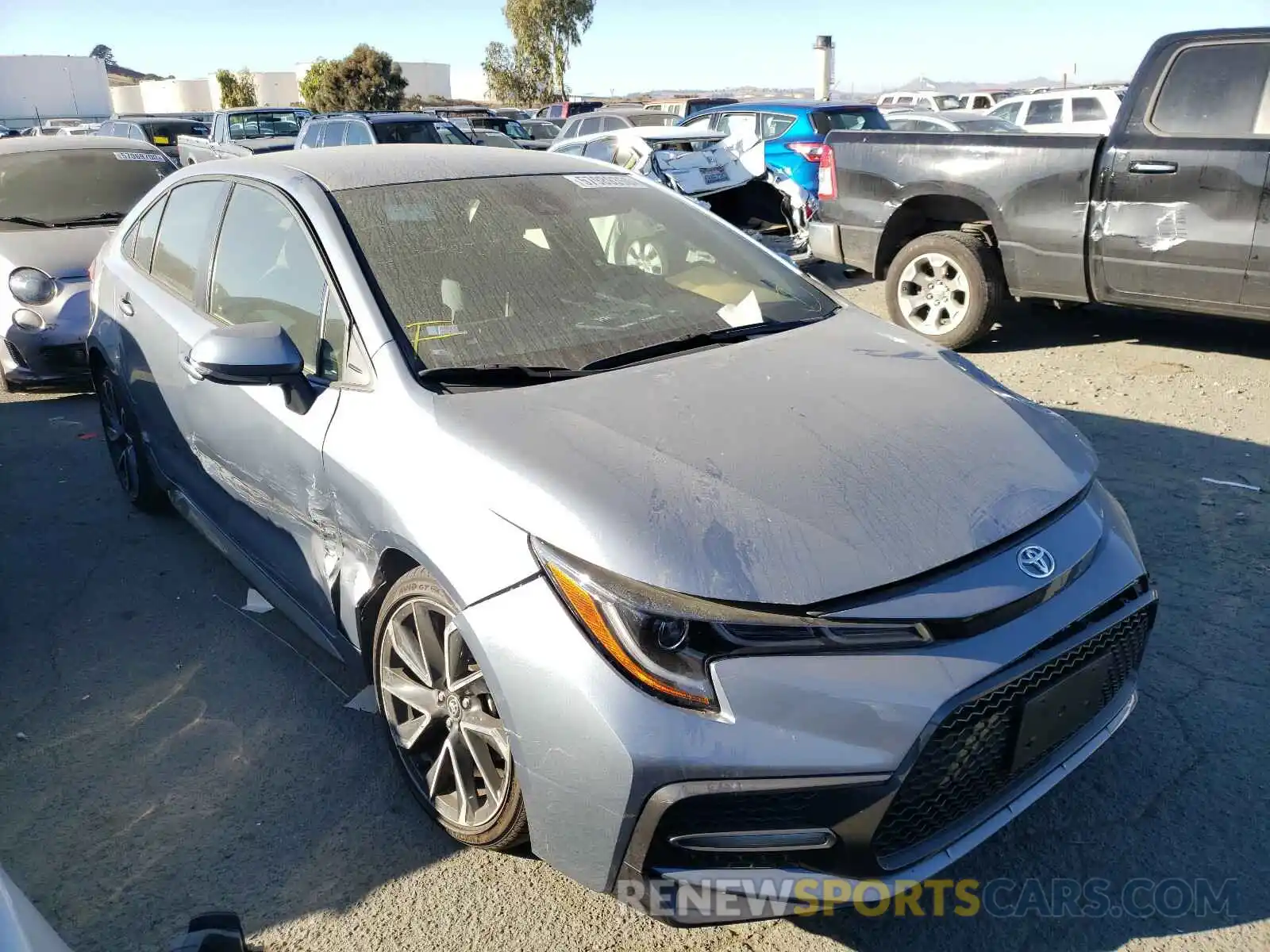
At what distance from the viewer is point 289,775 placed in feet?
9.36

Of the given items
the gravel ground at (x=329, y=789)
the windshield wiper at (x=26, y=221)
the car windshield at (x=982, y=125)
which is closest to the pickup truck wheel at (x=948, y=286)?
the gravel ground at (x=329, y=789)

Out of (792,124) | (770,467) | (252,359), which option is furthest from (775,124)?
(770,467)

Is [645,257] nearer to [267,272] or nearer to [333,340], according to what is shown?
[333,340]

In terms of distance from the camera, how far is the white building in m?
60.6

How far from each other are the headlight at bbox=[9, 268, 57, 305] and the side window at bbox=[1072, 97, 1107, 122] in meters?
16.6

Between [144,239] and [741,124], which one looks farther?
[741,124]

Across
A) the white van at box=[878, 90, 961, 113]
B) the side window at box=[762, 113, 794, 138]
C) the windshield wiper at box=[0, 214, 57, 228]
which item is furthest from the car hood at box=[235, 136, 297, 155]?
the white van at box=[878, 90, 961, 113]

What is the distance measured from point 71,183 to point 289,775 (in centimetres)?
644

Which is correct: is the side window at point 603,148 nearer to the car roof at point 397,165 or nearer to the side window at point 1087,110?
the car roof at point 397,165

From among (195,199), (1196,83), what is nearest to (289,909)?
(195,199)

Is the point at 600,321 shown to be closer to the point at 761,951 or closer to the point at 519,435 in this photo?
the point at 519,435

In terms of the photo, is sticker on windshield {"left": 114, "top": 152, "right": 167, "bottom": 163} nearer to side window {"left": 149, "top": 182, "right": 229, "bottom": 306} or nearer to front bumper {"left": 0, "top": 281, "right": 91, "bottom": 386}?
front bumper {"left": 0, "top": 281, "right": 91, "bottom": 386}

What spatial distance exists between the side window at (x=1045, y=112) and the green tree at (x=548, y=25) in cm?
4353

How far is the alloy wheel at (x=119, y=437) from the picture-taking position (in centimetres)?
460
